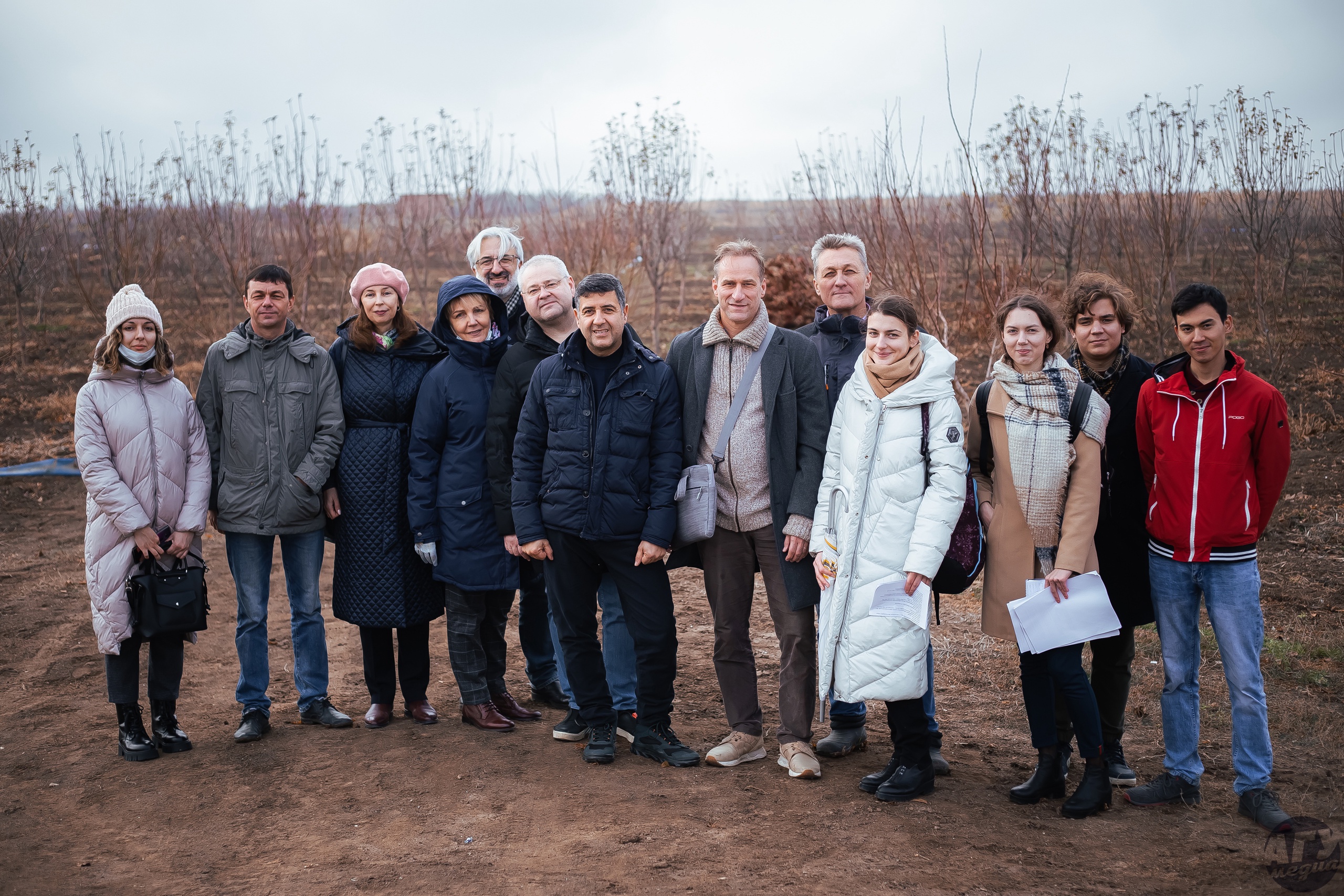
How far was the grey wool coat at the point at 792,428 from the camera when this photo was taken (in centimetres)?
385

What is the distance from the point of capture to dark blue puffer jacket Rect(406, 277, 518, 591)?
4309 mm

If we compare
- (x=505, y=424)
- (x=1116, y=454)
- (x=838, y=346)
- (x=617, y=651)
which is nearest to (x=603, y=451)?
(x=505, y=424)

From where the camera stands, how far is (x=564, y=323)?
4.40m

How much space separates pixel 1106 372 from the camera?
3.83 meters

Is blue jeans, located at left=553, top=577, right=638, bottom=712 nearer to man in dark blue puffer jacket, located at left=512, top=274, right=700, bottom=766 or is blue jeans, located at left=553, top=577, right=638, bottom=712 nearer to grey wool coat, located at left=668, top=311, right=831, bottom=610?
man in dark blue puffer jacket, located at left=512, top=274, right=700, bottom=766

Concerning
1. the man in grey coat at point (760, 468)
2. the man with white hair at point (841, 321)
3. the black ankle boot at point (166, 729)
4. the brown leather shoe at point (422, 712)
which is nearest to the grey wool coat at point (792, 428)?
the man in grey coat at point (760, 468)

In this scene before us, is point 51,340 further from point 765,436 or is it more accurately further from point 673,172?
point 765,436

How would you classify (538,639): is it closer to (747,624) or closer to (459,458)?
(459,458)

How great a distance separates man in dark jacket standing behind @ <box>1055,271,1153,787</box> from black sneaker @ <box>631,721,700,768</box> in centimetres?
150

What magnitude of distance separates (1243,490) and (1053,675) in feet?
3.11

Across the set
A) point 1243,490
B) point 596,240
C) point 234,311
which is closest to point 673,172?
point 596,240

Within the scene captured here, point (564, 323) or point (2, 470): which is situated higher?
point (564, 323)

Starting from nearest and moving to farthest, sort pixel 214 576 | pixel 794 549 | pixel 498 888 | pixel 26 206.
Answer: pixel 498 888, pixel 794 549, pixel 214 576, pixel 26 206

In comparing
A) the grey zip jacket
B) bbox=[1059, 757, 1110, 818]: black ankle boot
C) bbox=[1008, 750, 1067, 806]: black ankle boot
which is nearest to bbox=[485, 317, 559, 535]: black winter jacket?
the grey zip jacket
